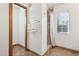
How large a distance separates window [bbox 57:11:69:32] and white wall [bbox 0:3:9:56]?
727 mm

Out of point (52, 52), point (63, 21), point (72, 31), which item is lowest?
point (52, 52)

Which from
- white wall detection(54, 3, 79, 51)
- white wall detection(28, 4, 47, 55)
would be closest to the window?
white wall detection(54, 3, 79, 51)

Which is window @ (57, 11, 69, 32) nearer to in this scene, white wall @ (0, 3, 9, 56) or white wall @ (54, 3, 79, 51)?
white wall @ (54, 3, 79, 51)

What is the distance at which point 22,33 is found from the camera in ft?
4.88

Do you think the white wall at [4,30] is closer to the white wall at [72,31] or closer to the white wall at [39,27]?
the white wall at [39,27]

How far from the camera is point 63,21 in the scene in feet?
4.69

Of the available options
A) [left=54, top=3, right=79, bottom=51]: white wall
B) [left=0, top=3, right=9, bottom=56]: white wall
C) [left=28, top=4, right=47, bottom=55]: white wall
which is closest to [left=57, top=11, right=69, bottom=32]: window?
[left=54, top=3, right=79, bottom=51]: white wall

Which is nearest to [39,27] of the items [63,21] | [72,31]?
[63,21]

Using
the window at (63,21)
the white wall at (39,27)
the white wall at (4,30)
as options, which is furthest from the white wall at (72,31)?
the white wall at (4,30)

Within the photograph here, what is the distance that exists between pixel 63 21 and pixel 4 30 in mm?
830

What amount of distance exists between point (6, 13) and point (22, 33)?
1.17 feet

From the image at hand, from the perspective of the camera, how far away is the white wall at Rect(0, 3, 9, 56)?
4.63 ft

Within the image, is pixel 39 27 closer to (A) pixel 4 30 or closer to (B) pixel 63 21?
(B) pixel 63 21

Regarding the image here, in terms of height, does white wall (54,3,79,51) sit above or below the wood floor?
above
